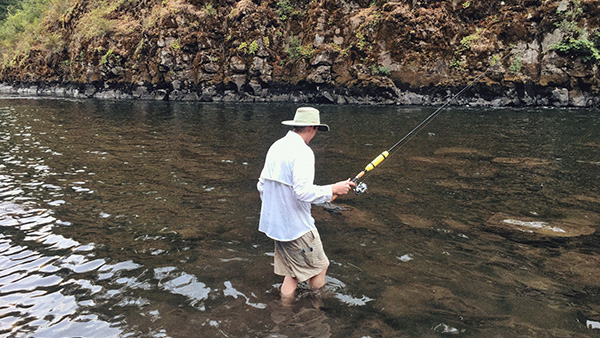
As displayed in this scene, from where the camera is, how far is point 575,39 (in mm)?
26031

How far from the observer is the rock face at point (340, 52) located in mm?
27234

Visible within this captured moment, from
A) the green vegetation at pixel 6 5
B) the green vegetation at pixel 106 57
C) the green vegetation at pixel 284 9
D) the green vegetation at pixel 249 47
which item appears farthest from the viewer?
the green vegetation at pixel 6 5

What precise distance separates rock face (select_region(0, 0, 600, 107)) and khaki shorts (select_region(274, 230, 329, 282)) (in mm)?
27017

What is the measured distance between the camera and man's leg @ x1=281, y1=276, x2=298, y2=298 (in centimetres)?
455

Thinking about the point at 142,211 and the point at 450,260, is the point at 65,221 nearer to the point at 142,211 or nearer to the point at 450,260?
the point at 142,211

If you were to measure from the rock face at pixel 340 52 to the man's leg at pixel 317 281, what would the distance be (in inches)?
1060

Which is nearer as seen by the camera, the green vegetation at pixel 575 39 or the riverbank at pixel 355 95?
the green vegetation at pixel 575 39

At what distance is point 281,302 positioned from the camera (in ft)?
14.8

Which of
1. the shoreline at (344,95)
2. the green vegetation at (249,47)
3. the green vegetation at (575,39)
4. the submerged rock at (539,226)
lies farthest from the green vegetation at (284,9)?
the submerged rock at (539,226)

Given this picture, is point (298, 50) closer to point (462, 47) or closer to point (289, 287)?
point (462, 47)

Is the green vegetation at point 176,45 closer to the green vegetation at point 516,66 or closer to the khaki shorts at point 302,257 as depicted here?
the green vegetation at point 516,66

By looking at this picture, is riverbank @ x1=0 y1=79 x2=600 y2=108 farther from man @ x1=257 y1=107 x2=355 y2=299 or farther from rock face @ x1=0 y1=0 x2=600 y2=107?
man @ x1=257 y1=107 x2=355 y2=299

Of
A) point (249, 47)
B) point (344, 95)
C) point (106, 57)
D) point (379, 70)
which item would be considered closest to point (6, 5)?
point (106, 57)

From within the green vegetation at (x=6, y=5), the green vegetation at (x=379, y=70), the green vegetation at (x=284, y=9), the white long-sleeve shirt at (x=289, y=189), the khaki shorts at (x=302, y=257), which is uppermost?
the green vegetation at (x=6, y=5)
